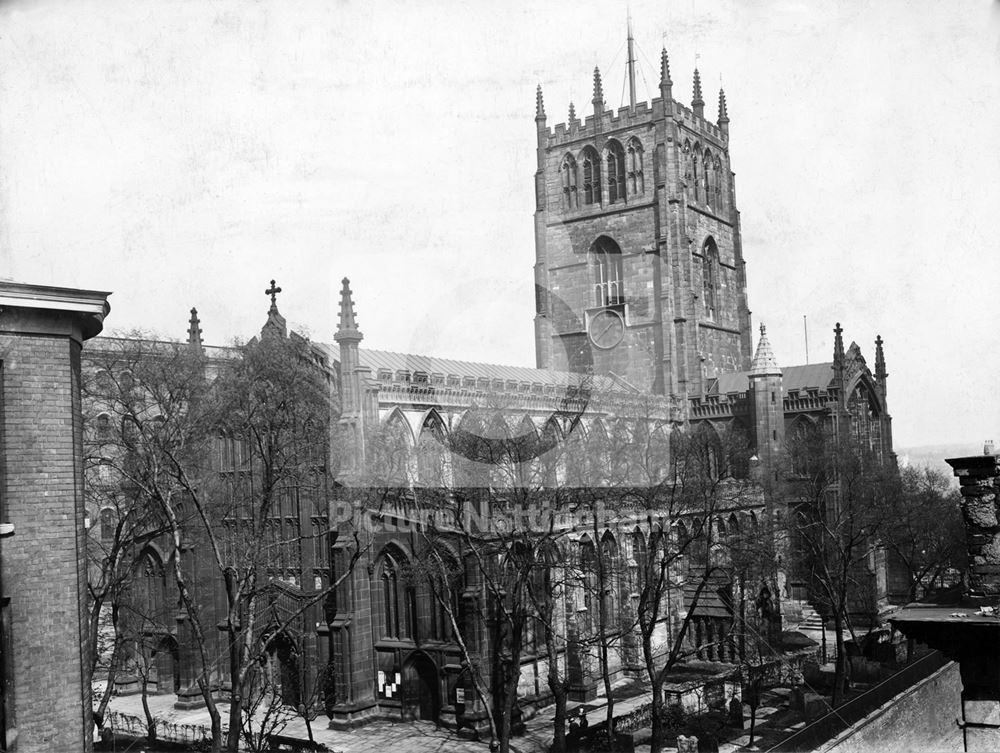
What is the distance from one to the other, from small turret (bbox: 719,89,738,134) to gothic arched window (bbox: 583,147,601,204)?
10021 millimetres

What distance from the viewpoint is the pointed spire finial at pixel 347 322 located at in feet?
112

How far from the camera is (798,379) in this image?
192 ft

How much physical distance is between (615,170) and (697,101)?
7.95 metres

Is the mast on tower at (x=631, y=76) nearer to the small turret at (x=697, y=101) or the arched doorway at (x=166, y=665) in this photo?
the small turret at (x=697, y=101)

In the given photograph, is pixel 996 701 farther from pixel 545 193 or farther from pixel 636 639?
pixel 545 193

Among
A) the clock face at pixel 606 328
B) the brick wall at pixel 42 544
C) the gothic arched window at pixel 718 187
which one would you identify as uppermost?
the gothic arched window at pixel 718 187

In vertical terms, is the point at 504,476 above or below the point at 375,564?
above

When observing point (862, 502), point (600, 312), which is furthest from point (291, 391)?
point (600, 312)

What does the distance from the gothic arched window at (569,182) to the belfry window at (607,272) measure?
342 centimetres

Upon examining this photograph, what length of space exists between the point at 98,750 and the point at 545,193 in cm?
4613

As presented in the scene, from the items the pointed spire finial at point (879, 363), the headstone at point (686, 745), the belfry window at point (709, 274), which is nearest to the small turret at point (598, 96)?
the belfry window at point (709, 274)

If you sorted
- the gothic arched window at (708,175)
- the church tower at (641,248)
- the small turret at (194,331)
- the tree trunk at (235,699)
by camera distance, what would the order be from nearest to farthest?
1. the tree trunk at (235,699)
2. the small turret at (194,331)
3. the church tower at (641,248)
4. the gothic arched window at (708,175)

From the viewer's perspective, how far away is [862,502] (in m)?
42.1

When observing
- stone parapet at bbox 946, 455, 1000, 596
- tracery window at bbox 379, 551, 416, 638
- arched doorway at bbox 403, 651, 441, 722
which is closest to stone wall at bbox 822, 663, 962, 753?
arched doorway at bbox 403, 651, 441, 722
